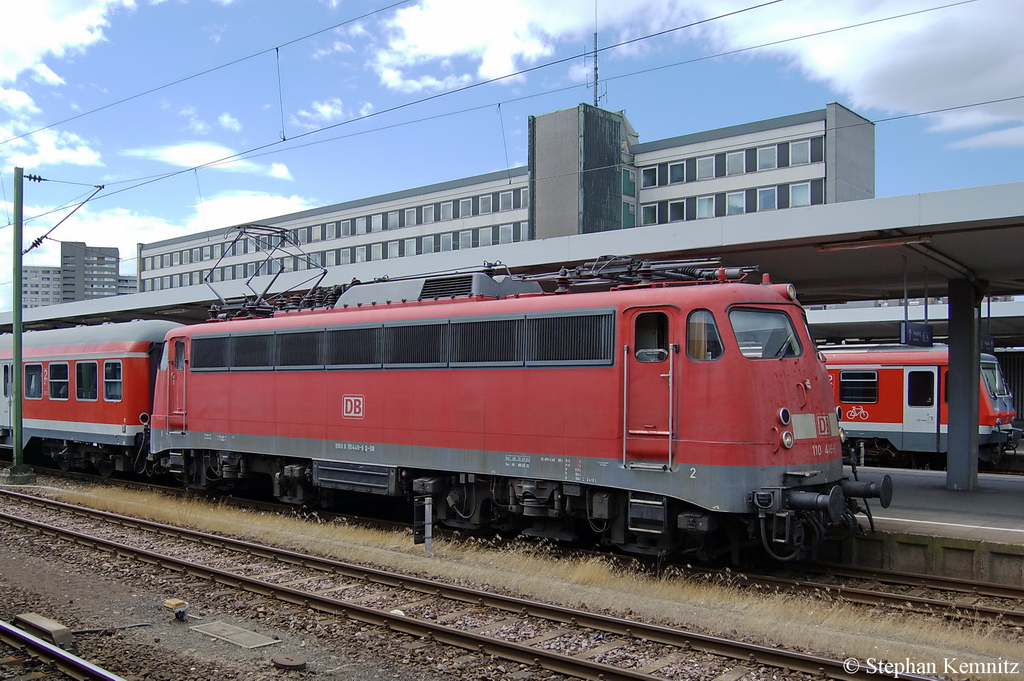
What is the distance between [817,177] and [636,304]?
41.0 metres

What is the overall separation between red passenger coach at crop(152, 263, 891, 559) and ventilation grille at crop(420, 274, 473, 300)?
0.08 feet

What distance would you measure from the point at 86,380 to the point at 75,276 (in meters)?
21.1

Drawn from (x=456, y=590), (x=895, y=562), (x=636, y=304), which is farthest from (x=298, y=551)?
(x=895, y=562)

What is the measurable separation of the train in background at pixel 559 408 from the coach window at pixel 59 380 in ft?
22.6

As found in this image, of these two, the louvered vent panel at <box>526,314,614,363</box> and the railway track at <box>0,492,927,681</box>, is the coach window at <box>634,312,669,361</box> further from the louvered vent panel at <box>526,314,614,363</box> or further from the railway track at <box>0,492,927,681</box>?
the railway track at <box>0,492,927,681</box>

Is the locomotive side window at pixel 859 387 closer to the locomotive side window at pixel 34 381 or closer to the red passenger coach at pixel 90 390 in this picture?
the red passenger coach at pixel 90 390

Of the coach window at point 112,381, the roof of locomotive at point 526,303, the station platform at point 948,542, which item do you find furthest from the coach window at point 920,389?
the coach window at point 112,381

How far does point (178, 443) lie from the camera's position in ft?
54.6

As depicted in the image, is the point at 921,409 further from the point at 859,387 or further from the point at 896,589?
the point at 896,589

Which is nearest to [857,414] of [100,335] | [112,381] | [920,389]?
[920,389]

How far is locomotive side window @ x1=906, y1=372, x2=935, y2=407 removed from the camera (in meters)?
21.8

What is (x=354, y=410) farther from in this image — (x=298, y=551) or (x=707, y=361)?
(x=707, y=361)

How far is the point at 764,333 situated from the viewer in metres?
9.78

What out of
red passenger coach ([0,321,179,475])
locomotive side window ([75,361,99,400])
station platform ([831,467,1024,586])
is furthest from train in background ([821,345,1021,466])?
locomotive side window ([75,361,99,400])
